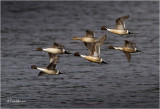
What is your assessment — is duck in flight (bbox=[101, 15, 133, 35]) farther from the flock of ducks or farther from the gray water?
the gray water

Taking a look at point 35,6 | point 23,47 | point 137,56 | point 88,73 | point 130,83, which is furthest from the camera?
point 35,6

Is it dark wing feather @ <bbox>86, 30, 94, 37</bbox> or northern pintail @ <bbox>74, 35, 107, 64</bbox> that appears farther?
northern pintail @ <bbox>74, 35, 107, 64</bbox>

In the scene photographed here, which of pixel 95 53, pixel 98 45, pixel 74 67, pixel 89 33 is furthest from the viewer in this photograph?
pixel 74 67

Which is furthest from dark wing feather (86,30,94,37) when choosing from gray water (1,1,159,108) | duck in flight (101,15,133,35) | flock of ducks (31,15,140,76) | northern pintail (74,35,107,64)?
gray water (1,1,159,108)

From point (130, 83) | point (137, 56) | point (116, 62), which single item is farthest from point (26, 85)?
point (137, 56)

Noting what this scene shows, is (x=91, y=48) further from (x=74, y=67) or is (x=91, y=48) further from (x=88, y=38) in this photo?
(x=74, y=67)

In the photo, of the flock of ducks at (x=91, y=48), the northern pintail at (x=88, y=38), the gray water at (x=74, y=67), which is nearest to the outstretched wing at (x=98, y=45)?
the flock of ducks at (x=91, y=48)

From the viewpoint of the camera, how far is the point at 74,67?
28062 millimetres

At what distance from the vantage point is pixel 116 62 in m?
29.3

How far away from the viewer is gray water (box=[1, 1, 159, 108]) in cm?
2255

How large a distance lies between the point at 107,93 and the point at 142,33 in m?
15.3

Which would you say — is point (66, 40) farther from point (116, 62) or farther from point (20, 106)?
point (20, 106)

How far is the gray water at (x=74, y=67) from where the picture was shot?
888 inches

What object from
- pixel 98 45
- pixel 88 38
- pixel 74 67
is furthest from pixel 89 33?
pixel 74 67
